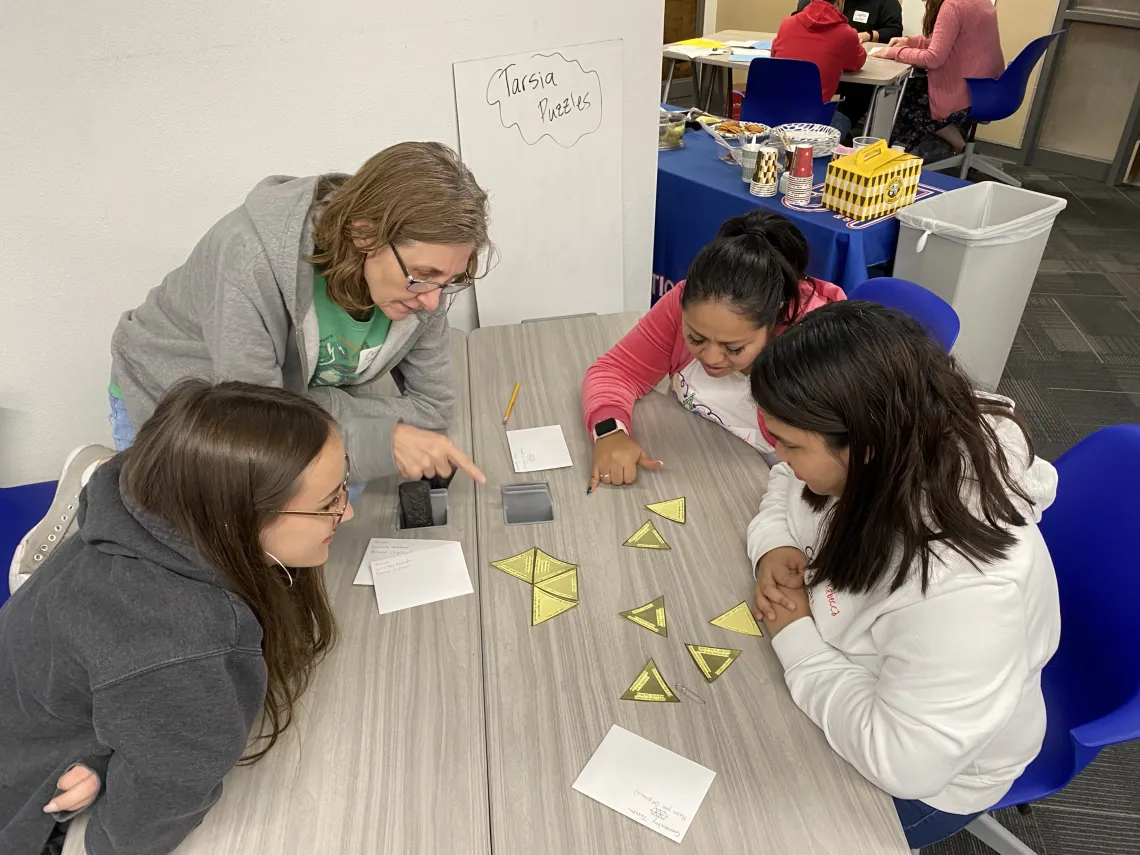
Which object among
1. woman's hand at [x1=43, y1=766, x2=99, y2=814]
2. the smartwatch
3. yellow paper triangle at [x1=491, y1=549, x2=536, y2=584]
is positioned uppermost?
the smartwatch

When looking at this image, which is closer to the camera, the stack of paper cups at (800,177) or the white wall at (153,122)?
the white wall at (153,122)

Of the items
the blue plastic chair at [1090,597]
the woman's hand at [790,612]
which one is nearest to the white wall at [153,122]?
the woman's hand at [790,612]

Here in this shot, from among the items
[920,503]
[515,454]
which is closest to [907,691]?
[920,503]

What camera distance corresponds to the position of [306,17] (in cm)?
197

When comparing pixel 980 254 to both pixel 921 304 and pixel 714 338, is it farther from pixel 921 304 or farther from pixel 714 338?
pixel 714 338

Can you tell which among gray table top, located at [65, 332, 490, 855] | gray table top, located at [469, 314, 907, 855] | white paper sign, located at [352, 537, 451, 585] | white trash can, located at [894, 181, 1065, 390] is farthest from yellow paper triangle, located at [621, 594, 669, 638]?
white trash can, located at [894, 181, 1065, 390]

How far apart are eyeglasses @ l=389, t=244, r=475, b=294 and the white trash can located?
195 cm

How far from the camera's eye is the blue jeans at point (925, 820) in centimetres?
125

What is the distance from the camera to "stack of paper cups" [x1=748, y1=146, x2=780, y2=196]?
3.09m

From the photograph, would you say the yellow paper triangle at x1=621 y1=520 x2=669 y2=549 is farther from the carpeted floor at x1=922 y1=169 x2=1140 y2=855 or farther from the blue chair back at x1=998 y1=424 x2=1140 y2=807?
the carpeted floor at x1=922 y1=169 x2=1140 y2=855

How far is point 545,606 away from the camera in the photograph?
1381mm

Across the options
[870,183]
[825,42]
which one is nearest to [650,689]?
[870,183]

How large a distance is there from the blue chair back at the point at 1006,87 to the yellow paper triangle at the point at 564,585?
4.93m

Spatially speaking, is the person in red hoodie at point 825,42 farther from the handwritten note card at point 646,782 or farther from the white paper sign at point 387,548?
the handwritten note card at point 646,782
